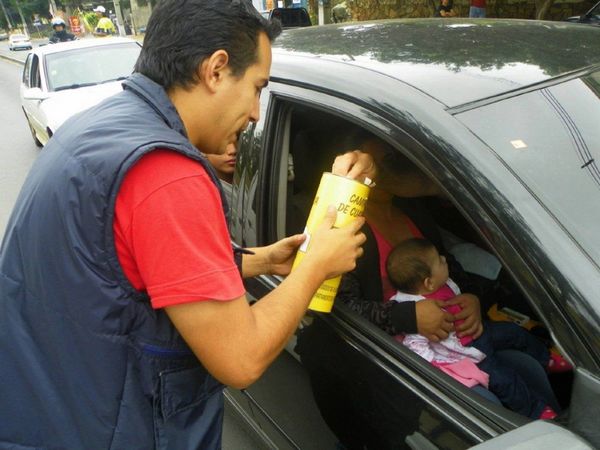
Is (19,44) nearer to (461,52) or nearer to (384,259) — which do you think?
(384,259)

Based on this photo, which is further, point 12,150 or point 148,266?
point 12,150

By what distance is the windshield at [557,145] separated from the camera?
1.10 metres

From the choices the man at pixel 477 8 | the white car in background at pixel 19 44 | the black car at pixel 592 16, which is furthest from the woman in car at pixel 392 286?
the white car in background at pixel 19 44

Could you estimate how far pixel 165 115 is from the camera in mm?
1135

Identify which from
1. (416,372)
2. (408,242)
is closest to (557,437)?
(416,372)

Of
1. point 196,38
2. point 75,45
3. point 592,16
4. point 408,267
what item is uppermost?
point 196,38

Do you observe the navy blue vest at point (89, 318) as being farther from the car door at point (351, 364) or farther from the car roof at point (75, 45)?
the car roof at point (75, 45)

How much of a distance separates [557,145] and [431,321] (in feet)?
2.17

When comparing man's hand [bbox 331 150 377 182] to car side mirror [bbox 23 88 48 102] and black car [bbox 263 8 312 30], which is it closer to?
car side mirror [bbox 23 88 48 102]

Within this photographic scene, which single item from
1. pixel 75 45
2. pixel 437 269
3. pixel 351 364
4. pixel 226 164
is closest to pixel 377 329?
pixel 351 364

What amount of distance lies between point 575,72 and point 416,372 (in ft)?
3.24

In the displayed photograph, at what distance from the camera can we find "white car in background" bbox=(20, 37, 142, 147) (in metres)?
5.95

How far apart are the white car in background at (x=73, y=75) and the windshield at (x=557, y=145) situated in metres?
5.38

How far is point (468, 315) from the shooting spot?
177 centimetres
